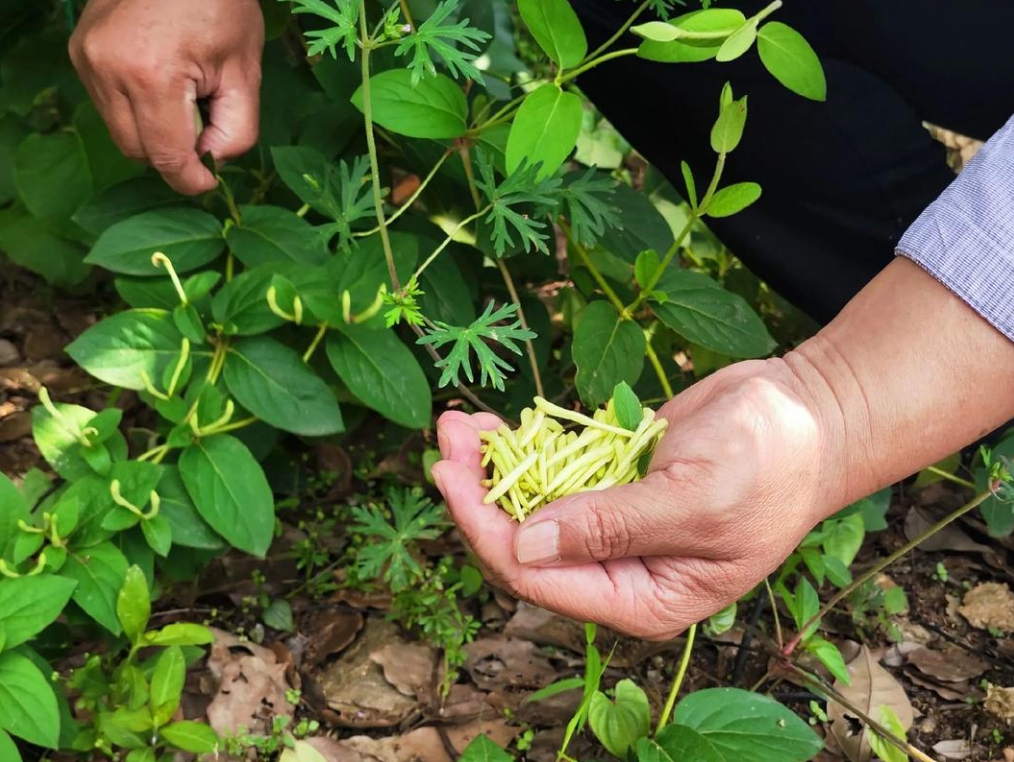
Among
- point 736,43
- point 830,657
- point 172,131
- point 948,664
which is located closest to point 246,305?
point 172,131

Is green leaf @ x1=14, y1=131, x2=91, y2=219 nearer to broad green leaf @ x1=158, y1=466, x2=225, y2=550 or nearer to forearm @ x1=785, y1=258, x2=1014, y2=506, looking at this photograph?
broad green leaf @ x1=158, y1=466, x2=225, y2=550

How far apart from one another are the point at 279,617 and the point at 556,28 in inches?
35.7

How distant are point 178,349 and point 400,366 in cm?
30

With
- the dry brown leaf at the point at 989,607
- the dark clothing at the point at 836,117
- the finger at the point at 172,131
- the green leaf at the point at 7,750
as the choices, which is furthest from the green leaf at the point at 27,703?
the dry brown leaf at the point at 989,607

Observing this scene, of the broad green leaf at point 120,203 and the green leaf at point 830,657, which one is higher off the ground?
the broad green leaf at point 120,203

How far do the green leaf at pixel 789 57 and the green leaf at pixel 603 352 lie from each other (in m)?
0.34

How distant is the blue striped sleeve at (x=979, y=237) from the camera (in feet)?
2.52

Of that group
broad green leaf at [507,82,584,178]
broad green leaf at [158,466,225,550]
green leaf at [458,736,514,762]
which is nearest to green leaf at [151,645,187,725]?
broad green leaf at [158,466,225,550]

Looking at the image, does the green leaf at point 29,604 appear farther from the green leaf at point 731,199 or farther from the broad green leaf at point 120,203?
the green leaf at point 731,199

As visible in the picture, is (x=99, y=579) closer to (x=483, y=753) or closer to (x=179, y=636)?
(x=179, y=636)

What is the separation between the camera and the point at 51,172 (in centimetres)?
144

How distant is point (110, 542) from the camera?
111 cm

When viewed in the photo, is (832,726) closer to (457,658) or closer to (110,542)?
(457,658)

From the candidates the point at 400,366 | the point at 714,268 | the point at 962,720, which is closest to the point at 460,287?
the point at 400,366
